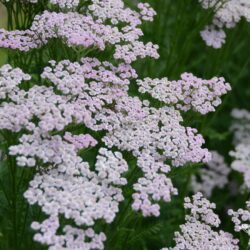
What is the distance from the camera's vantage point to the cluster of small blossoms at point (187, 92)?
2201 mm

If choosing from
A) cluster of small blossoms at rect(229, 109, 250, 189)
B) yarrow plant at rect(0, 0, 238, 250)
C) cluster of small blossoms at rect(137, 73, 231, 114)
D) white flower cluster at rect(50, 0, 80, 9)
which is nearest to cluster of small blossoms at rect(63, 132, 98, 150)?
yarrow plant at rect(0, 0, 238, 250)

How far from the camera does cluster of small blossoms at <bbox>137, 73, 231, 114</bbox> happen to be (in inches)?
86.7

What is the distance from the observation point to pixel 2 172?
2.35 m

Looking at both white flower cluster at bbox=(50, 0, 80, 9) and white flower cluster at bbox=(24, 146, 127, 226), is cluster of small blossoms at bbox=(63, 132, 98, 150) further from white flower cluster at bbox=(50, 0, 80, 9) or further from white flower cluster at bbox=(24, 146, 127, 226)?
white flower cluster at bbox=(50, 0, 80, 9)

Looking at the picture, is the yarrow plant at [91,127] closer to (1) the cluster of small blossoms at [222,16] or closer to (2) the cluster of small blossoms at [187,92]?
(2) the cluster of small blossoms at [187,92]

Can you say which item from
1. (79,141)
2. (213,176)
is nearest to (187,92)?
(79,141)

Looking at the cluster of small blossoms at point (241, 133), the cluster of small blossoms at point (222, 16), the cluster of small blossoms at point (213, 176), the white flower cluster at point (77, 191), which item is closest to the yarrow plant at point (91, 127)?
the white flower cluster at point (77, 191)

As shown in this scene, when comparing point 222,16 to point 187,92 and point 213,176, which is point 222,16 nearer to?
point 187,92

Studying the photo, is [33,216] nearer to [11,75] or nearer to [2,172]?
[2,172]

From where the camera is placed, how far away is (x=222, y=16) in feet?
9.89

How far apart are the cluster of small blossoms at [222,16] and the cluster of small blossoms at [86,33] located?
699mm

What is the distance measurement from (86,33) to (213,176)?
6.10 feet

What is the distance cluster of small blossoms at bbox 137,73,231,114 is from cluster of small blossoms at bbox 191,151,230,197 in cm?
145

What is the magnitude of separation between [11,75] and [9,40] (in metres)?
0.27
